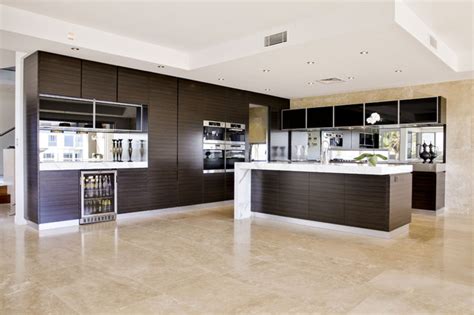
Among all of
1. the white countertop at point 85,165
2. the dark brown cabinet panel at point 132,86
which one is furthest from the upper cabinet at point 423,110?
the white countertop at point 85,165

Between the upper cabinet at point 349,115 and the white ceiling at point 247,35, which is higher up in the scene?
the white ceiling at point 247,35

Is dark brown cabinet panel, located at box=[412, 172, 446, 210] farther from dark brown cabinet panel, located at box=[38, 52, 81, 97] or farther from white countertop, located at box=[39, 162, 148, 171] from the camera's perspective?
dark brown cabinet panel, located at box=[38, 52, 81, 97]

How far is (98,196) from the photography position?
18.3ft

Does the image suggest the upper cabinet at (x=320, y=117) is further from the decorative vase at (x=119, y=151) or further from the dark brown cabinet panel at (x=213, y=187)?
the decorative vase at (x=119, y=151)

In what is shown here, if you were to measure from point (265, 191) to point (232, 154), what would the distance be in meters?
1.98

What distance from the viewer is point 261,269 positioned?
3271 mm

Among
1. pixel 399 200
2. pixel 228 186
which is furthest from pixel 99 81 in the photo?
pixel 399 200

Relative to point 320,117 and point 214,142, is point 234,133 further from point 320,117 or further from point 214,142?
point 320,117

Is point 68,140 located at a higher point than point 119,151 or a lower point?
higher

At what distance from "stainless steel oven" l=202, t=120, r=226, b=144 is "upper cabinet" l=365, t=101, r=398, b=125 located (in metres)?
3.09

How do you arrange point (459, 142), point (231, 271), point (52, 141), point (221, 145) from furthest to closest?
point (221, 145), point (459, 142), point (52, 141), point (231, 271)

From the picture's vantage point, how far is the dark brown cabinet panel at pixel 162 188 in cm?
618

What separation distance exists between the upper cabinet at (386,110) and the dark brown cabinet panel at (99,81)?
5084 millimetres

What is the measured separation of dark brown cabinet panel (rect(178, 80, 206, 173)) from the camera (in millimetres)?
6629
